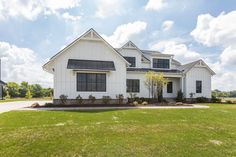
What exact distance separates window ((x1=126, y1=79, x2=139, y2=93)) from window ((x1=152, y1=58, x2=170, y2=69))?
4864 millimetres

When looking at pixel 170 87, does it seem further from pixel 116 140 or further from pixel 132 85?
pixel 116 140

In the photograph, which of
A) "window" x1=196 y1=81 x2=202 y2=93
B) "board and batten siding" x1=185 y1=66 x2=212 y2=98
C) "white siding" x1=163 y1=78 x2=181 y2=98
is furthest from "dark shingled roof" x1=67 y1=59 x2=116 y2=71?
"window" x1=196 y1=81 x2=202 y2=93

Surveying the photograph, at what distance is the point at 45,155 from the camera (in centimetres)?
585

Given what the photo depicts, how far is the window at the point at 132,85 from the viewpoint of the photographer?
25250 mm

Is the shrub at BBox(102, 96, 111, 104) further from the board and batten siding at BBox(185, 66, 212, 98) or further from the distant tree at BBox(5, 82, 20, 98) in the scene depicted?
the distant tree at BBox(5, 82, 20, 98)

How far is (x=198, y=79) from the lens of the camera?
27.5 metres

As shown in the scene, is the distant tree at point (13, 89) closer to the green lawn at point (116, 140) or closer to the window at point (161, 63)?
the window at point (161, 63)

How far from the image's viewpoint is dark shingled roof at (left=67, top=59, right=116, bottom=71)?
64.8 ft

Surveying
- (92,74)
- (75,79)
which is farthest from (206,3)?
(75,79)

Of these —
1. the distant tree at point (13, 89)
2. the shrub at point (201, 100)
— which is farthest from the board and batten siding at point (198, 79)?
the distant tree at point (13, 89)

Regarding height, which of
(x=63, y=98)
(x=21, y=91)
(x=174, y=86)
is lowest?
(x=21, y=91)

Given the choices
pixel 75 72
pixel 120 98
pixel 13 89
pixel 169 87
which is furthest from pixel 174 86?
pixel 13 89

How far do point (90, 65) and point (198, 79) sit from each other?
15.6 metres

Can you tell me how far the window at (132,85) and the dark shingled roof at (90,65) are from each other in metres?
4.99
